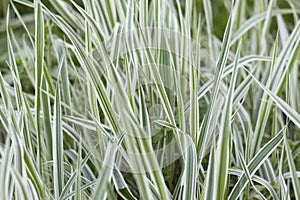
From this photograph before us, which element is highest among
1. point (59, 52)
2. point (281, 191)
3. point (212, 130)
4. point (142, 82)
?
point (59, 52)

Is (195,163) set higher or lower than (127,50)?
lower

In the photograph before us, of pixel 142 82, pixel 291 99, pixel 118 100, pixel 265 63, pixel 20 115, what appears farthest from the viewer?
pixel 265 63

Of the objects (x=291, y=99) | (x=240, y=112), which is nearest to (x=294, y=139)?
(x=291, y=99)

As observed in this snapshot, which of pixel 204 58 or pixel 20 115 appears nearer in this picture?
pixel 20 115

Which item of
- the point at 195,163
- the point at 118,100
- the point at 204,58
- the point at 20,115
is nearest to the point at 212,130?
the point at 195,163

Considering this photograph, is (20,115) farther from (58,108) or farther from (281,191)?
(281,191)

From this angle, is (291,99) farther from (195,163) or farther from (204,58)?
(195,163)

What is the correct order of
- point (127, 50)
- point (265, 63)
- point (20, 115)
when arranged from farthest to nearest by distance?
point (265, 63)
point (127, 50)
point (20, 115)
